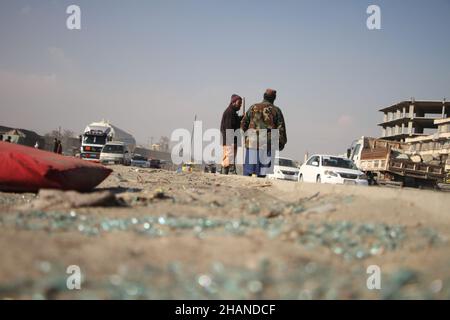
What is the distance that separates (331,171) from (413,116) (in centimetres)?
4541

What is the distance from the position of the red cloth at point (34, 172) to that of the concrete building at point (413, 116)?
51.9m

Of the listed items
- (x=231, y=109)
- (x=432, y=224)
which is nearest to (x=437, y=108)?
(x=231, y=109)

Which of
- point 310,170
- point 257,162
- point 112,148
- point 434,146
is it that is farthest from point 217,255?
point 434,146

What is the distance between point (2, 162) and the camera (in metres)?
4.39

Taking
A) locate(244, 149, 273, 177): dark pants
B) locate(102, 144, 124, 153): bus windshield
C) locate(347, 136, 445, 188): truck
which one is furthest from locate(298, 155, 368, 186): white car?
locate(102, 144, 124, 153): bus windshield

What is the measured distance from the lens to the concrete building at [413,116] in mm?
47875

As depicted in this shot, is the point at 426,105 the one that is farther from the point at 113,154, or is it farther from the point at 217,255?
the point at 217,255

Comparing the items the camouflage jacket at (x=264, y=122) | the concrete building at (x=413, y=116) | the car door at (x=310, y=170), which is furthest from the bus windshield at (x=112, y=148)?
the concrete building at (x=413, y=116)

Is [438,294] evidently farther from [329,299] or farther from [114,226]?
[114,226]

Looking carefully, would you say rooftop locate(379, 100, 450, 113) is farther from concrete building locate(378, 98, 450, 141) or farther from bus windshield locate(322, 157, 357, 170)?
bus windshield locate(322, 157, 357, 170)

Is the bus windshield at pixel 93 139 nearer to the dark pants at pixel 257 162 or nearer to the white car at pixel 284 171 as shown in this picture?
the white car at pixel 284 171

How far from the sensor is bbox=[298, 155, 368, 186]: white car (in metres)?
10.1

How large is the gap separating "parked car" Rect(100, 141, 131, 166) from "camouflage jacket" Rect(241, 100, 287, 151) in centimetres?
1688
